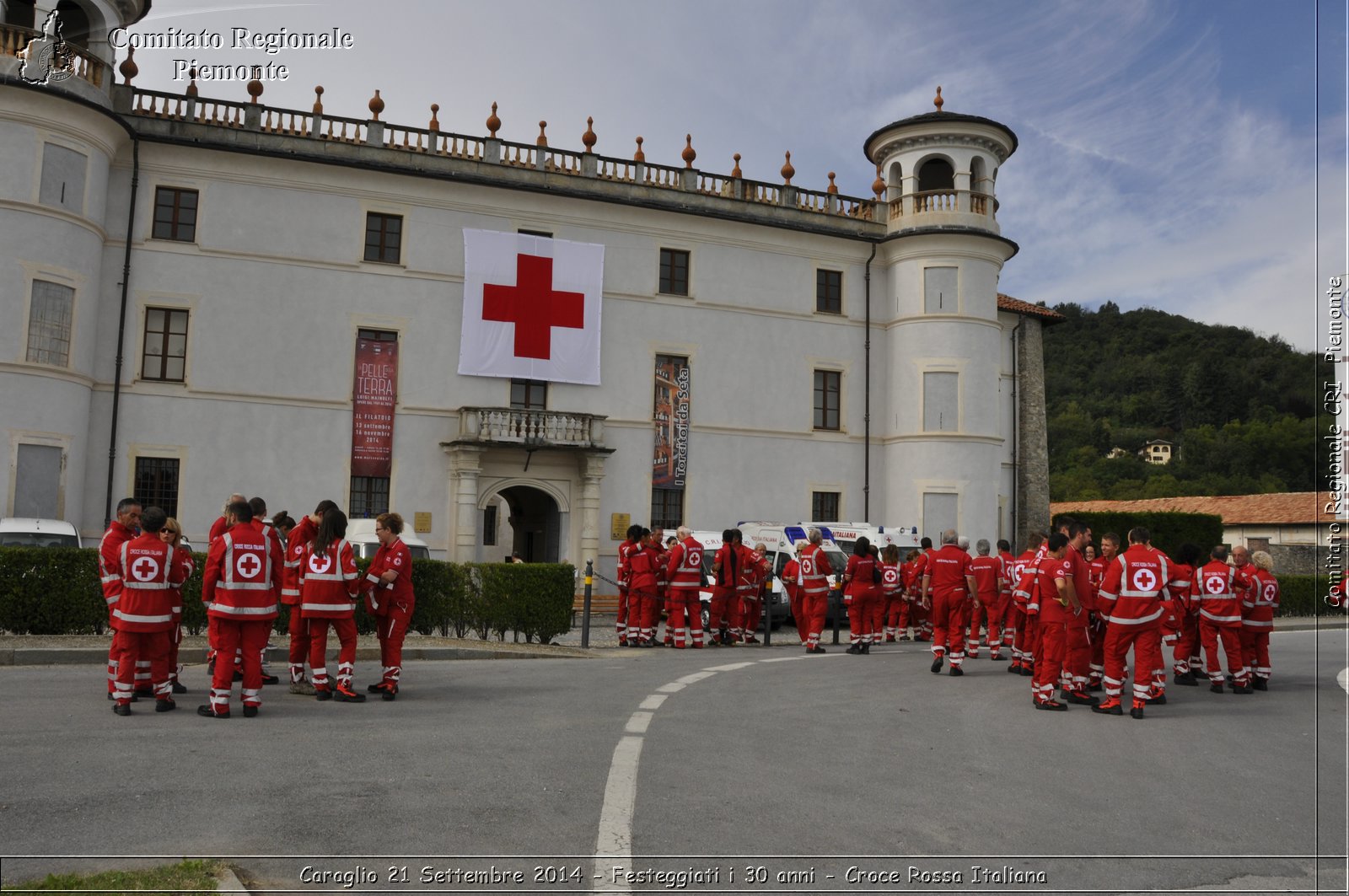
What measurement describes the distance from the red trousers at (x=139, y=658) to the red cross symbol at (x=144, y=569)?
18.9 inches

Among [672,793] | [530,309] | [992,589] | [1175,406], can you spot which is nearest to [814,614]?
[992,589]

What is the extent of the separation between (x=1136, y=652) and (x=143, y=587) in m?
9.59

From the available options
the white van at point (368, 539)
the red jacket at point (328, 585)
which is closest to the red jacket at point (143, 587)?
the red jacket at point (328, 585)

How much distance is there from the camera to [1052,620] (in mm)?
11148

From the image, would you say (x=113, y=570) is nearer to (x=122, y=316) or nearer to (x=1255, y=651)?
(x=1255, y=651)

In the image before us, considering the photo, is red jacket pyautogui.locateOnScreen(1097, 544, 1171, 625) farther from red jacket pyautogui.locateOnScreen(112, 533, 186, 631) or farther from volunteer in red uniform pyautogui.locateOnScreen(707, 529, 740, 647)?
red jacket pyautogui.locateOnScreen(112, 533, 186, 631)

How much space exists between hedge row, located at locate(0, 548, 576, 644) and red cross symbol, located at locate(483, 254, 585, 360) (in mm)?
13112

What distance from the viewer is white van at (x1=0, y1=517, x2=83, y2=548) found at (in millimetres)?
19922

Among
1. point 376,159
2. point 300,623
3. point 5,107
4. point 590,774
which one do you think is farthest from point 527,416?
point 590,774

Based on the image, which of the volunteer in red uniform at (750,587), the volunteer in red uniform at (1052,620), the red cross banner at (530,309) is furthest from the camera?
the red cross banner at (530,309)

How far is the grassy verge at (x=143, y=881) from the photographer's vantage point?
171 inches

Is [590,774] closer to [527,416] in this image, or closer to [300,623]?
[300,623]

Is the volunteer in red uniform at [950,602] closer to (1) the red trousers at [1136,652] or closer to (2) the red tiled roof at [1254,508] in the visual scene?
(1) the red trousers at [1136,652]

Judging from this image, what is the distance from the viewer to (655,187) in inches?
1276
